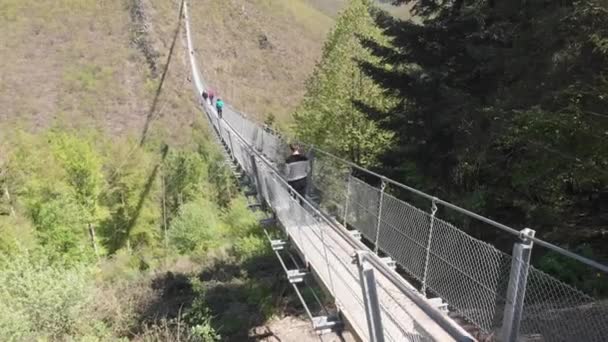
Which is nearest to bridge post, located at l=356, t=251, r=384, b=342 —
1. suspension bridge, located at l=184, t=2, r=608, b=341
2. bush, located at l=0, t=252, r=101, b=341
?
suspension bridge, located at l=184, t=2, r=608, b=341

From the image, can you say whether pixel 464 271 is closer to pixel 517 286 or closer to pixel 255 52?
pixel 517 286

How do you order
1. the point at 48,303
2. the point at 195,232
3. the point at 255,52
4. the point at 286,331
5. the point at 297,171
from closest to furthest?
1. the point at 297,171
2. the point at 286,331
3. the point at 48,303
4. the point at 195,232
5. the point at 255,52

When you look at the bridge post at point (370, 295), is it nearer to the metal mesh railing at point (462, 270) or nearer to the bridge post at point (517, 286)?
the bridge post at point (517, 286)

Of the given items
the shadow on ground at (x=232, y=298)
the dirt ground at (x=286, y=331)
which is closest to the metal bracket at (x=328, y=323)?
the dirt ground at (x=286, y=331)

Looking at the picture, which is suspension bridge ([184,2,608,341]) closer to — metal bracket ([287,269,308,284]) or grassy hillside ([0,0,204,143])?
metal bracket ([287,269,308,284])

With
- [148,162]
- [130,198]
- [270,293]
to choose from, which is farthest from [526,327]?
[148,162]

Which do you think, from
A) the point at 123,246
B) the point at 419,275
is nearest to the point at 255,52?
the point at 123,246
